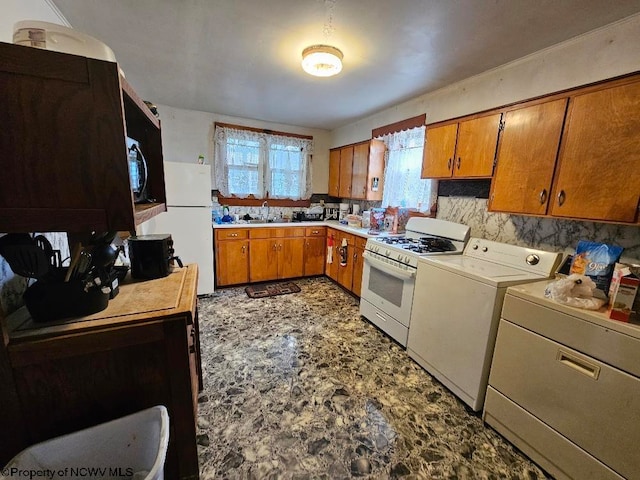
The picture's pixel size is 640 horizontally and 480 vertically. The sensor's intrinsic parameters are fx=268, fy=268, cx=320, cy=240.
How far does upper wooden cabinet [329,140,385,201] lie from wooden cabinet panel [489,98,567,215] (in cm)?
167

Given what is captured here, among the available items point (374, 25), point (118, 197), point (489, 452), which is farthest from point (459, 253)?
point (118, 197)

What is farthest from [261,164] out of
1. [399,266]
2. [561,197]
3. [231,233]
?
[561,197]

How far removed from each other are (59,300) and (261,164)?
11.5 feet

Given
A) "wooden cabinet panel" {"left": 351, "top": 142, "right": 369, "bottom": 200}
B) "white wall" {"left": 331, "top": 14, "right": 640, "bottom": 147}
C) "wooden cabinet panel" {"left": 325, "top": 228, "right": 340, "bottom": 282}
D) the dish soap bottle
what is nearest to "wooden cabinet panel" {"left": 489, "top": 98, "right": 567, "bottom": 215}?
"white wall" {"left": 331, "top": 14, "right": 640, "bottom": 147}

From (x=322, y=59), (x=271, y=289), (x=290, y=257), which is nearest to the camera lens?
(x=322, y=59)

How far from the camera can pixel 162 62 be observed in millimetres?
2270

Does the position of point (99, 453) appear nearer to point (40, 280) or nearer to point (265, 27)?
point (40, 280)

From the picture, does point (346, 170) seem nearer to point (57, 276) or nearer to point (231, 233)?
point (231, 233)

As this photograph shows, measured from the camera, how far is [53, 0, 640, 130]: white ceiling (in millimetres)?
1488

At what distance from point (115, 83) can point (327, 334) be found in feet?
7.80

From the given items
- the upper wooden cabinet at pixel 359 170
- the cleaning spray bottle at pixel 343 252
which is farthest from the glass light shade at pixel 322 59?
the cleaning spray bottle at pixel 343 252

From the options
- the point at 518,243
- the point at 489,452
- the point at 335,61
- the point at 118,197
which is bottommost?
the point at 489,452

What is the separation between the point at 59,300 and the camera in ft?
3.03

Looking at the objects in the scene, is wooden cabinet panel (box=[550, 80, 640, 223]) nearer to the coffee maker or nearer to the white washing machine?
the white washing machine
